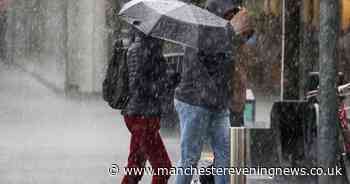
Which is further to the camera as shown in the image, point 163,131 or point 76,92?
point 76,92

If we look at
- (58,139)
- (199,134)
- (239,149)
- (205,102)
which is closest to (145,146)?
(199,134)

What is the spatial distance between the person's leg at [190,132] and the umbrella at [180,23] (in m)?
0.52

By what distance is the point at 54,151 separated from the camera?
11.2m

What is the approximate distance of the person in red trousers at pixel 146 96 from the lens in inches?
287

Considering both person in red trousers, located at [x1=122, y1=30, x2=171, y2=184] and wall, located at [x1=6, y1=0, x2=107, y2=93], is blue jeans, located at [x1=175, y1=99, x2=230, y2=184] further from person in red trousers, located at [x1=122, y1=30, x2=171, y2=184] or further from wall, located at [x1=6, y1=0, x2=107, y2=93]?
wall, located at [x1=6, y1=0, x2=107, y2=93]

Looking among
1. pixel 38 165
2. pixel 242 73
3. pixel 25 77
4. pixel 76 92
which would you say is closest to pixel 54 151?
pixel 38 165

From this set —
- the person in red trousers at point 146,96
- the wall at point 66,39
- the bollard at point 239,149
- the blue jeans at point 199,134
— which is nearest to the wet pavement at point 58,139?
the wall at point 66,39

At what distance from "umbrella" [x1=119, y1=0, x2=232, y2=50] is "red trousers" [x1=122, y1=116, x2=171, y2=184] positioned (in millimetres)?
748

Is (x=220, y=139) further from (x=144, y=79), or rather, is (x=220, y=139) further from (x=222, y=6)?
(x=222, y=6)

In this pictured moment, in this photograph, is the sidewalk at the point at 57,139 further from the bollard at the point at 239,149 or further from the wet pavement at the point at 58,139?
the bollard at the point at 239,149

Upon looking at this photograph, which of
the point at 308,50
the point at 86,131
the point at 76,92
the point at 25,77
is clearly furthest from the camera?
the point at 25,77

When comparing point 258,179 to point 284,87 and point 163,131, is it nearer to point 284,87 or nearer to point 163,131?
point 284,87

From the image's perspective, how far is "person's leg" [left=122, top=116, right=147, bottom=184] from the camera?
732 cm

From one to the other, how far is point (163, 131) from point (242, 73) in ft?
15.7
